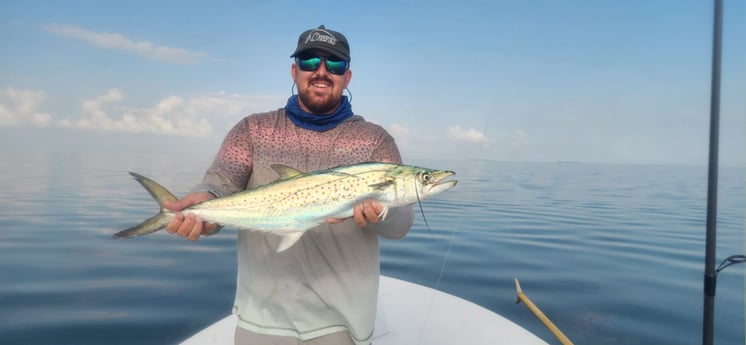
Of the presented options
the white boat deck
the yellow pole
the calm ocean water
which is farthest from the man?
the calm ocean water

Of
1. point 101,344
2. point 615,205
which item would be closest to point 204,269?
point 101,344

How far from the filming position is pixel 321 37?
9.46 feet

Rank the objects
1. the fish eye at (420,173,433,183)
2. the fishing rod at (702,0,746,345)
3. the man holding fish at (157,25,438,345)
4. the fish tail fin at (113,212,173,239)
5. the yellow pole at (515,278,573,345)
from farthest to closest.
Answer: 1. the yellow pole at (515,278,573,345)
2. the fishing rod at (702,0,746,345)
3. the man holding fish at (157,25,438,345)
4. the fish eye at (420,173,433,183)
5. the fish tail fin at (113,212,173,239)

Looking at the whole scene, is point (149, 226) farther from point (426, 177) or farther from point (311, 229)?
point (426, 177)

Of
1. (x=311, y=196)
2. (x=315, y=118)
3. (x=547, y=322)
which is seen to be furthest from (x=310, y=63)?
(x=547, y=322)

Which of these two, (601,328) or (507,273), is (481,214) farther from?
(601,328)

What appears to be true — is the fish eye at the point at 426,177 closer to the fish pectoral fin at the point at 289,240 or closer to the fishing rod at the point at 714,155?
the fish pectoral fin at the point at 289,240

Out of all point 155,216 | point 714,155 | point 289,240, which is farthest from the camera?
point 714,155

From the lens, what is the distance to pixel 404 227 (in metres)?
2.71

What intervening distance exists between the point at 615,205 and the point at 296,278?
17.0 meters

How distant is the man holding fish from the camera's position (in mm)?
2771

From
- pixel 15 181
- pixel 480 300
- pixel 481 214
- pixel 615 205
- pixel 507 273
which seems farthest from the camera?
pixel 15 181

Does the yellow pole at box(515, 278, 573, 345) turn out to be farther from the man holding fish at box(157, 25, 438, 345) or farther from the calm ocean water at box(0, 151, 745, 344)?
the man holding fish at box(157, 25, 438, 345)

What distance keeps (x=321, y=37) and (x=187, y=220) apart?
1365mm
